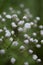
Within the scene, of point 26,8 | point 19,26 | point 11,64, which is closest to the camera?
point 11,64

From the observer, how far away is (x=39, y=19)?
50.0 inches

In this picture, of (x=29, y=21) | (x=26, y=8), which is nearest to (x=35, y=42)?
(x=29, y=21)

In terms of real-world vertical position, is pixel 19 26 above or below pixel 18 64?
above

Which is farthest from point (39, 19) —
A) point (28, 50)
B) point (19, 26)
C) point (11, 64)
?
point (11, 64)

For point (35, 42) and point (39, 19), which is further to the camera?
point (39, 19)

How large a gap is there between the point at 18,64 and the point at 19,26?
245 millimetres

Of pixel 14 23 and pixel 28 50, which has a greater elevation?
pixel 14 23

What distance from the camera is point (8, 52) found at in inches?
41.8

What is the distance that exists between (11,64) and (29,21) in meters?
0.32

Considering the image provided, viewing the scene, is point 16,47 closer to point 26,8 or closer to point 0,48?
point 0,48

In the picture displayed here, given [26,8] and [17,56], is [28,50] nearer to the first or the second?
[17,56]

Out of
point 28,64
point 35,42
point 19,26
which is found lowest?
point 28,64

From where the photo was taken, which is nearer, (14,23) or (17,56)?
(17,56)

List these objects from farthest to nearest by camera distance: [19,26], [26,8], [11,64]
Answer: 1. [26,8]
2. [19,26]
3. [11,64]
